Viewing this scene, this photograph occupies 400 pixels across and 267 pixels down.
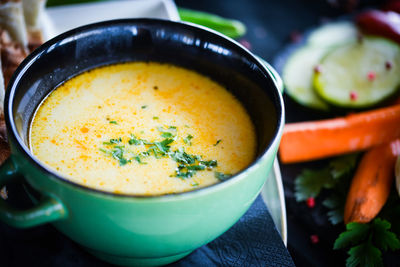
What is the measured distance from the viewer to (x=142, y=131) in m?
1.37

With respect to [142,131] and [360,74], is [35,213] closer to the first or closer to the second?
[142,131]

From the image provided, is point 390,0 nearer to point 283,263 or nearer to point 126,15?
point 126,15

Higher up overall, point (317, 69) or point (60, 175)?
point (60, 175)

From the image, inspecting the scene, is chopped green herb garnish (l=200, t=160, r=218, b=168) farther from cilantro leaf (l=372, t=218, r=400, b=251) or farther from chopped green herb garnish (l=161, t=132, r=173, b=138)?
cilantro leaf (l=372, t=218, r=400, b=251)

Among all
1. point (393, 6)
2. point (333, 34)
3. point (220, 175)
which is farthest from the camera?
point (393, 6)

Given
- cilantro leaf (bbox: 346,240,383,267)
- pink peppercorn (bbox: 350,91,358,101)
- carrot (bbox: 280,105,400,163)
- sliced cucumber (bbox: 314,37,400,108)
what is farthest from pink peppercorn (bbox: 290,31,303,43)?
cilantro leaf (bbox: 346,240,383,267)

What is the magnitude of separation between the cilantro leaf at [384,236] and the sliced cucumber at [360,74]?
2.75ft

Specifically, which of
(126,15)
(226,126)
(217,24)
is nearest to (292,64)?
(217,24)

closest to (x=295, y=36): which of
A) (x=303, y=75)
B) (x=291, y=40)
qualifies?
(x=291, y=40)

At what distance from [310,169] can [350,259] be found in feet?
1.88

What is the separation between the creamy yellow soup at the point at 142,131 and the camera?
1.20 metres

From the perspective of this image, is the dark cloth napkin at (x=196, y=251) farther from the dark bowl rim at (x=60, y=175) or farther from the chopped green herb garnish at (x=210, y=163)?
the dark bowl rim at (x=60, y=175)

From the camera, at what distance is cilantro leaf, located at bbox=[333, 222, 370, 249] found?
1.62 m

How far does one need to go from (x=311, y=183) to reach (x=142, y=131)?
0.86 metres
